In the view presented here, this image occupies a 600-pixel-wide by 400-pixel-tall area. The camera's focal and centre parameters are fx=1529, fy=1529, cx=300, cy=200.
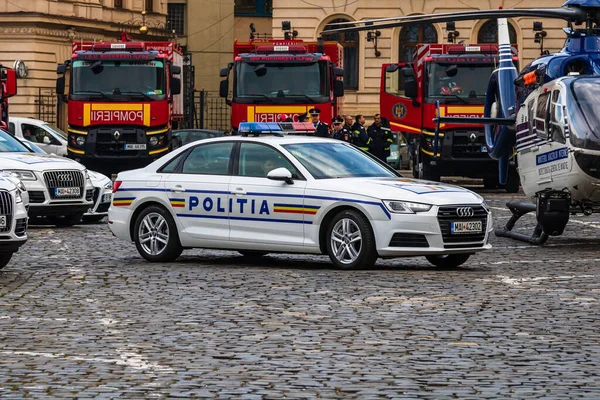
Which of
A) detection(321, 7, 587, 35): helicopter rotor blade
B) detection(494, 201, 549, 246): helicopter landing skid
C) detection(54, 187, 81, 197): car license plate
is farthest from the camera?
detection(54, 187, 81, 197): car license plate

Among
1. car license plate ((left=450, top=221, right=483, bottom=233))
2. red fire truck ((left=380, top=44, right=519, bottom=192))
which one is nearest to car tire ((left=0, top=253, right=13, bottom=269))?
car license plate ((left=450, top=221, right=483, bottom=233))

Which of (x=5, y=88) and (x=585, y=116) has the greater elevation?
(x=5, y=88)

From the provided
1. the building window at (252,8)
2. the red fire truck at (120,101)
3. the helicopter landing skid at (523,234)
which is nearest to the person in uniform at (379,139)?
the red fire truck at (120,101)

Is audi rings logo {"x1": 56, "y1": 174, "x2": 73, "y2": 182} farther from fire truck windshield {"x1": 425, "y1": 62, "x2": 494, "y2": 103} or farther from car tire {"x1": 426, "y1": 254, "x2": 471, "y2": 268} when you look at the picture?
fire truck windshield {"x1": 425, "y1": 62, "x2": 494, "y2": 103}

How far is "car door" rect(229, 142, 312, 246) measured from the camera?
1614 centimetres

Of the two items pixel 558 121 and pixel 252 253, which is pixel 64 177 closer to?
pixel 252 253

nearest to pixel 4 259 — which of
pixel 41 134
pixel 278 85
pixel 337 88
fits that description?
pixel 278 85

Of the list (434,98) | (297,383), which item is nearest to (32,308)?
(297,383)

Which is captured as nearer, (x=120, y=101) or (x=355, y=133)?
(x=355, y=133)

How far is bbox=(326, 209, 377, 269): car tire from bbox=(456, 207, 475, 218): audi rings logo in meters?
0.92

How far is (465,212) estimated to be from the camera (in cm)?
1579

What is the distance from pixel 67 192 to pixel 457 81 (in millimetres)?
14069

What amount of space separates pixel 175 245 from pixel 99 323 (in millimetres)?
5533

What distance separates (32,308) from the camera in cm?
1253
